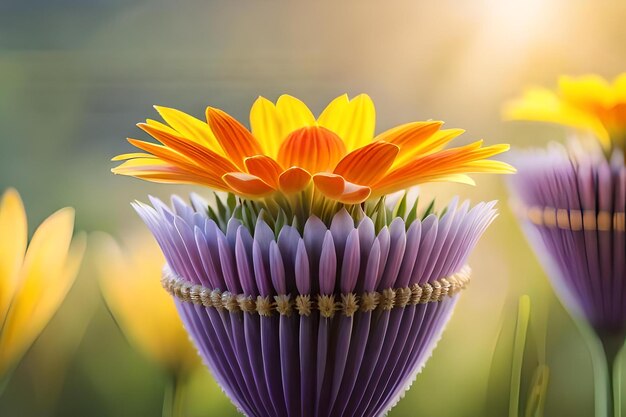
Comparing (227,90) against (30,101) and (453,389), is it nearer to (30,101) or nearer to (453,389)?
(30,101)

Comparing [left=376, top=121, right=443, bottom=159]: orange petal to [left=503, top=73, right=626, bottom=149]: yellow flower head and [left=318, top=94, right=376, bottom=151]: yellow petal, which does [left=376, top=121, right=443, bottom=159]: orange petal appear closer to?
[left=318, top=94, right=376, bottom=151]: yellow petal

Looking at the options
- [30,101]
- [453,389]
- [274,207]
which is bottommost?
[453,389]

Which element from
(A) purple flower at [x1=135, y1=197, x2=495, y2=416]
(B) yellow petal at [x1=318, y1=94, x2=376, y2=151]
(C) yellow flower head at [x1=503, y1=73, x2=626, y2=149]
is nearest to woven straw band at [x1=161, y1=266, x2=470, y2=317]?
(A) purple flower at [x1=135, y1=197, x2=495, y2=416]

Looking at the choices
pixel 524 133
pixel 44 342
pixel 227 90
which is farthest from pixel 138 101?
pixel 524 133

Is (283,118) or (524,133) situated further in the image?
(524,133)

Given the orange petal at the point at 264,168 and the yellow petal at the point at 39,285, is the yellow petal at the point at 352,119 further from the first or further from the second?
the yellow petal at the point at 39,285

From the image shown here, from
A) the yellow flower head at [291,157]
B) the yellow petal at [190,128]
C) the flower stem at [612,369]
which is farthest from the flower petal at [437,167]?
the flower stem at [612,369]

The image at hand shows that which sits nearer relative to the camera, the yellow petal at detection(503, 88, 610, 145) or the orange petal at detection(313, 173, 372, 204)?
the orange petal at detection(313, 173, 372, 204)
